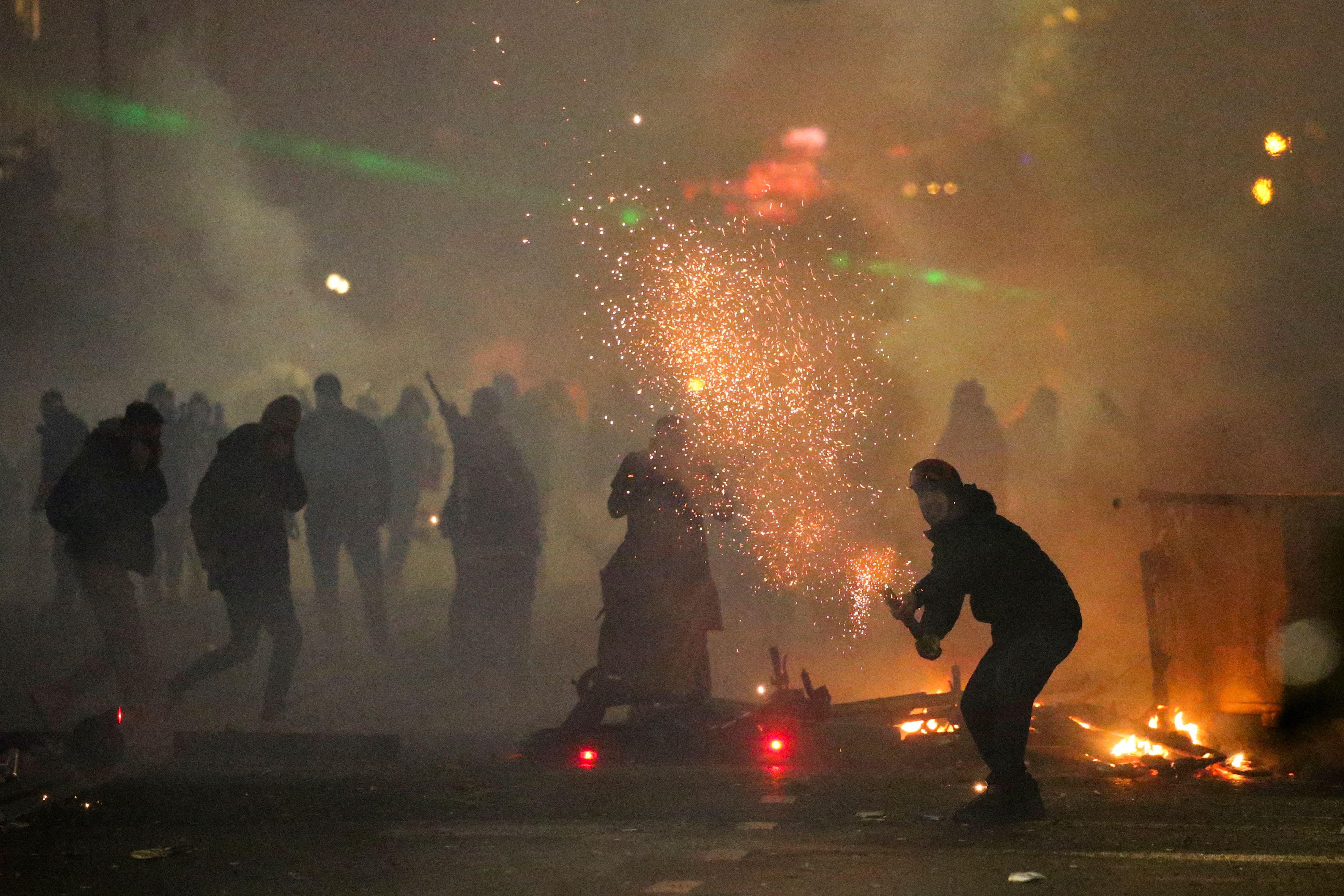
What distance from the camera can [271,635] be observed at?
8773 millimetres

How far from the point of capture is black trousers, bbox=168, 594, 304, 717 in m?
8.50

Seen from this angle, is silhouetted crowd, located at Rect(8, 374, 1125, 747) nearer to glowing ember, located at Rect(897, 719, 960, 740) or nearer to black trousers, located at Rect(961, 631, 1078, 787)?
glowing ember, located at Rect(897, 719, 960, 740)

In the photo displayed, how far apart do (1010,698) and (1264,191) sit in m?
9.30

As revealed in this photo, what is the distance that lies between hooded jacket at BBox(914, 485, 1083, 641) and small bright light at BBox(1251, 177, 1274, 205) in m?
8.86

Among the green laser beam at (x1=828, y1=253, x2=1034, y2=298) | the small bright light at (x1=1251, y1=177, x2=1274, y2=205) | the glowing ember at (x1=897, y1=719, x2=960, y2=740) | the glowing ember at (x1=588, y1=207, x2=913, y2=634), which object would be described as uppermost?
the green laser beam at (x1=828, y1=253, x2=1034, y2=298)

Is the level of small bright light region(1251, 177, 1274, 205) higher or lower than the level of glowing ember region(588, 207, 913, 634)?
higher

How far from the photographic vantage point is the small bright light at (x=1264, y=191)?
44.1 feet

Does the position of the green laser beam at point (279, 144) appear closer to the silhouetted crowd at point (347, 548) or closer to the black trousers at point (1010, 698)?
the silhouetted crowd at point (347, 548)

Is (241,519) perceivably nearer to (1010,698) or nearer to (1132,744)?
(1010,698)

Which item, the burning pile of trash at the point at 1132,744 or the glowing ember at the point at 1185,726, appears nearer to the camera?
the burning pile of trash at the point at 1132,744

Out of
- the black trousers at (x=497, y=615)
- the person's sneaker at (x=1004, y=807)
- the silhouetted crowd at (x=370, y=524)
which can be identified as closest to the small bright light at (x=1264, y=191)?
the silhouetted crowd at (x=370, y=524)

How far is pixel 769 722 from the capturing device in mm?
7711

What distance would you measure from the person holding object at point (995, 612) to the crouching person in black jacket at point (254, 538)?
424 centimetres

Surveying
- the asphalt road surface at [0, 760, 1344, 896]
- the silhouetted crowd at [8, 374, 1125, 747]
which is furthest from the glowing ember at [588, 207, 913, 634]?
the asphalt road surface at [0, 760, 1344, 896]
